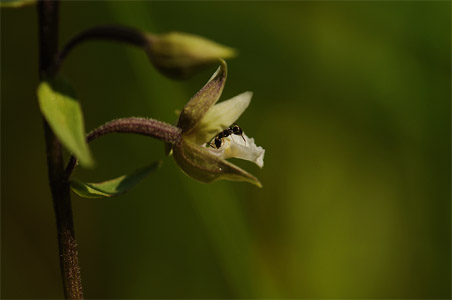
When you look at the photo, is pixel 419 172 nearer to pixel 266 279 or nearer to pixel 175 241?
pixel 266 279

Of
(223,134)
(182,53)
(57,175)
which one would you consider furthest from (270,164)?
(182,53)

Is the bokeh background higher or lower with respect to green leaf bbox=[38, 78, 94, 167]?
lower

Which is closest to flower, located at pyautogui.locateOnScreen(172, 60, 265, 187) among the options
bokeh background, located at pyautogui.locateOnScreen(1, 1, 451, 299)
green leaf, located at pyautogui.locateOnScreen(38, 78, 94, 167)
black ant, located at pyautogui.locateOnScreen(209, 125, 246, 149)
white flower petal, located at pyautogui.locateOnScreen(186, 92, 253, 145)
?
white flower petal, located at pyautogui.locateOnScreen(186, 92, 253, 145)

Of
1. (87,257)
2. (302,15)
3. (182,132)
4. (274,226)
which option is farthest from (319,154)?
(182,132)

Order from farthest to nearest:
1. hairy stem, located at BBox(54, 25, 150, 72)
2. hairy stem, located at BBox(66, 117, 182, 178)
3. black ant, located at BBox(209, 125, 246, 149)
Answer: black ant, located at BBox(209, 125, 246, 149), hairy stem, located at BBox(66, 117, 182, 178), hairy stem, located at BBox(54, 25, 150, 72)

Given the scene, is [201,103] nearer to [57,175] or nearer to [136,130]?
[136,130]

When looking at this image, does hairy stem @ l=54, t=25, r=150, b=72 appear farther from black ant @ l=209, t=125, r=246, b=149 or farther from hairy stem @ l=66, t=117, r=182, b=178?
black ant @ l=209, t=125, r=246, b=149
